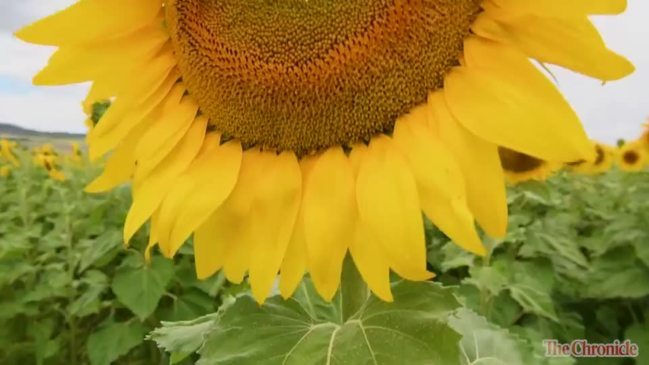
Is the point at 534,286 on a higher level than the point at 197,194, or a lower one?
lower

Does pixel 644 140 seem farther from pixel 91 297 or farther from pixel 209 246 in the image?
pixel 209 246

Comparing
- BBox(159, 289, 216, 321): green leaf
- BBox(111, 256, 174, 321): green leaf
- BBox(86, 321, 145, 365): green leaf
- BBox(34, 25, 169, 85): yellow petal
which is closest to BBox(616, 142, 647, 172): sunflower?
BBox(159, 289, 216, 321): green leaf

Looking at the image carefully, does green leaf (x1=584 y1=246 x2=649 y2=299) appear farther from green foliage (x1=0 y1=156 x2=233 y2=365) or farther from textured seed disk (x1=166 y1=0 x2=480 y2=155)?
textured seed disk (x1=166 y1=0 x2=480 y2=155)

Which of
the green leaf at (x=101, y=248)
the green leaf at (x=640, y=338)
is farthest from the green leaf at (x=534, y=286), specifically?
the green leaf at (x=101, y=248)

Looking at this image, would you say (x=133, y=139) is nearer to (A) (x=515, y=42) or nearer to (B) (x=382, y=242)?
(B) (x=382, y=242)

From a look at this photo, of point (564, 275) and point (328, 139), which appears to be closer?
point (328, 139)

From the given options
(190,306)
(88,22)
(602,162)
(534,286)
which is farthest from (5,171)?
(88,22)

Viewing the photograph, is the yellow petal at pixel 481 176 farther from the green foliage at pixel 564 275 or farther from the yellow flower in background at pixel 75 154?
the yellow flower in background at pixel 75 154
